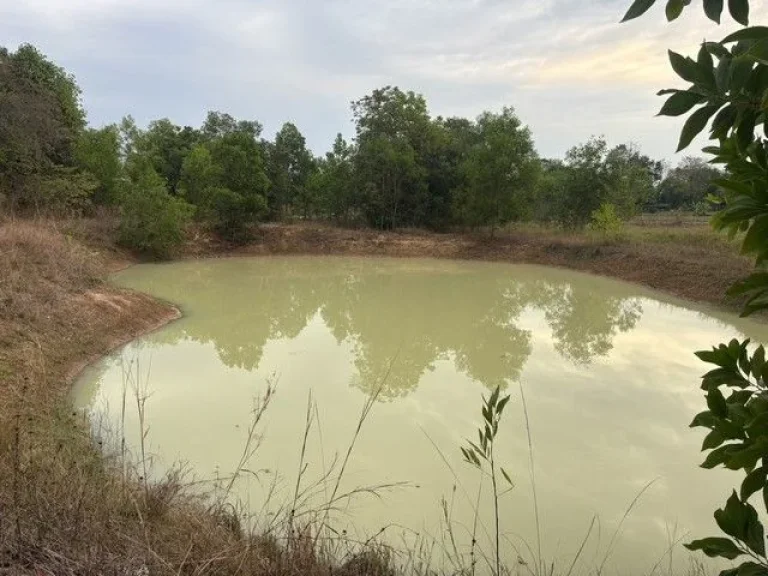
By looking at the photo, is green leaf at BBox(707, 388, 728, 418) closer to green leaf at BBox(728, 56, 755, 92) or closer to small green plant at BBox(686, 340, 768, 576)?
small green plant at BBox(686, 340, 768, 576)

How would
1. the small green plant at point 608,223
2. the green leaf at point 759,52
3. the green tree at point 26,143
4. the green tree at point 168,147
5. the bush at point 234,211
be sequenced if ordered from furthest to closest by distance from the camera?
the green tree at point 168,147, the bush at point 234,211, the small green plant at point 608,223, the green tree at point 26,143, the green leaf at point 759,52

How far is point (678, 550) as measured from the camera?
366cm

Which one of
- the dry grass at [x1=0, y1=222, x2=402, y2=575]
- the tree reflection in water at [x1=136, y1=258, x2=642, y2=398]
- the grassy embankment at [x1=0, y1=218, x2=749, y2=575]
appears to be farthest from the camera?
the tree reflection in water at [x1=136, y1=258, x2=642, y2=398]

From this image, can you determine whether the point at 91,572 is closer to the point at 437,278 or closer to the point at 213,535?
the point at 213,535

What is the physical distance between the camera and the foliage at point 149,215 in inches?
699

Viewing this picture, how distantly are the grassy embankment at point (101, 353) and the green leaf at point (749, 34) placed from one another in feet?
5.55

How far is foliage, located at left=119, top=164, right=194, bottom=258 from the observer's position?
17.8 m

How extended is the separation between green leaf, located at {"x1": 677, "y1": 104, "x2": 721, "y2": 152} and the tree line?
636 inches

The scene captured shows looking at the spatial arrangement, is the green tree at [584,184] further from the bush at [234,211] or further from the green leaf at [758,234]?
the green leaf at [758,234]

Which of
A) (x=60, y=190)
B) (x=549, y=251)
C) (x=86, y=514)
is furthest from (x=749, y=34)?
(x=549, y=251)

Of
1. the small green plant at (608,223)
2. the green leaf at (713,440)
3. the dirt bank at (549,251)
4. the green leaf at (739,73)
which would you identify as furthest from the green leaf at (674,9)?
the small green plant at (608,223)

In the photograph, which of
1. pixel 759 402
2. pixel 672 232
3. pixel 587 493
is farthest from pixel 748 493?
pixel 672 232

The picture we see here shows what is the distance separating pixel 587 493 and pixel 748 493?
12.6ft

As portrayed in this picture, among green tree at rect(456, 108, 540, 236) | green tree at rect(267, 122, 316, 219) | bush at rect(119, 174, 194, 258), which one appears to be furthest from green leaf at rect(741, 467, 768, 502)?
green tree at rect(267, 122, 316, 219)
